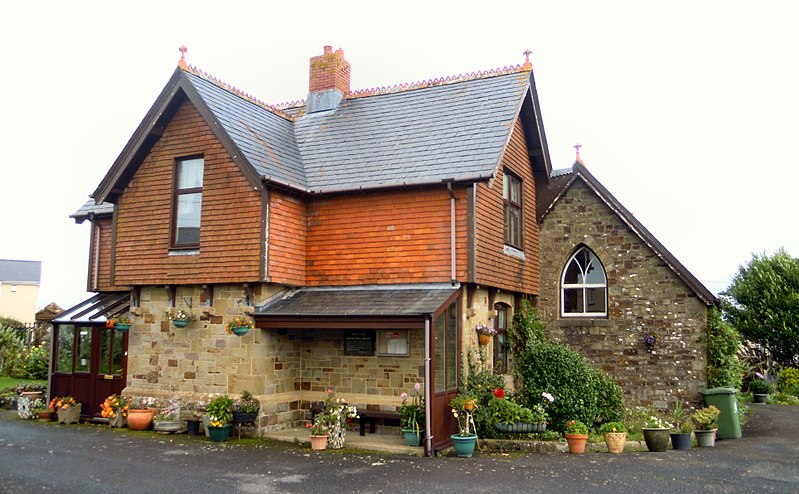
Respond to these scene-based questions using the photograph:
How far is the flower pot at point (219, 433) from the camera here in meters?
13.8

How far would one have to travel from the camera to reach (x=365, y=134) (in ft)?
55.4

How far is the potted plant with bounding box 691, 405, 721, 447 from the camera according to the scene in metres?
13.8

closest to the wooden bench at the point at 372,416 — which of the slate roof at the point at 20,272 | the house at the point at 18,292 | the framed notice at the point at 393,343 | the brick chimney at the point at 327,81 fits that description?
the framed notice at the point at 393,343

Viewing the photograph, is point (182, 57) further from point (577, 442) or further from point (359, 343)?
point (577, 442)

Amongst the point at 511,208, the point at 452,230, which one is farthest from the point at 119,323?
the point at 511,208

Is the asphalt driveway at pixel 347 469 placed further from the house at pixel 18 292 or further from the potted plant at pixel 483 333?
A: the house at pixel 18 292

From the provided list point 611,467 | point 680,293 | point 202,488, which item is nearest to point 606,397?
point 680,293

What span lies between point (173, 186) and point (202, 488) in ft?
25.8

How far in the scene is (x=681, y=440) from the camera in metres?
13.4

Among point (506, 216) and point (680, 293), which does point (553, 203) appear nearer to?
point (506, 216)

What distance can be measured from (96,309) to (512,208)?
10417 millimetres

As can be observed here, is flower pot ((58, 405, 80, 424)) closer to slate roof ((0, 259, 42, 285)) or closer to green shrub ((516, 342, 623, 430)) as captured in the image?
green shrub ((516, 342, 623, 430))

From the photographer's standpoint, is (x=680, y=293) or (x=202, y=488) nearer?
(x=202, y=488)

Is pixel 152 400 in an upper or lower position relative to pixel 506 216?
lower
